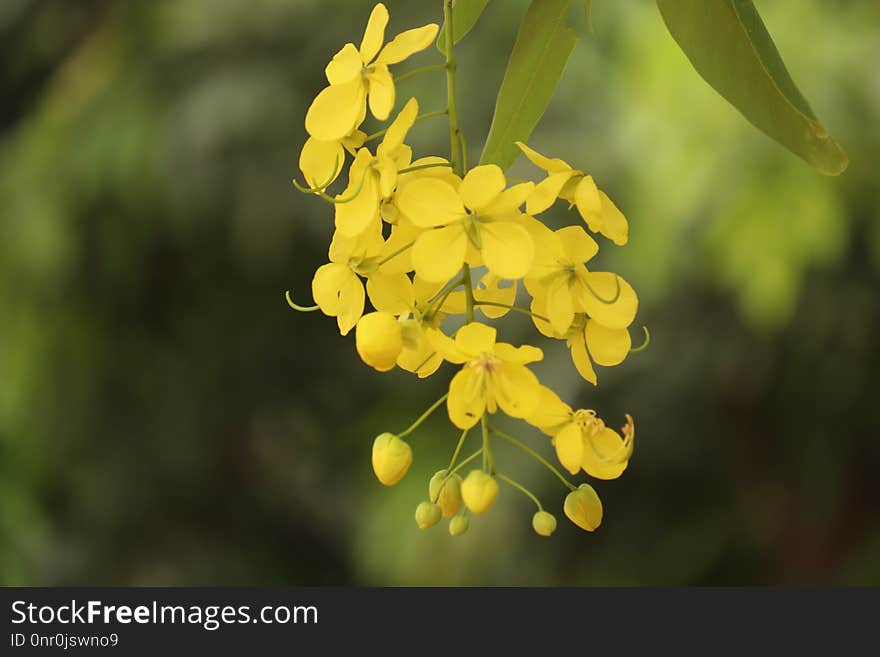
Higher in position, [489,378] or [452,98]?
[452,98]

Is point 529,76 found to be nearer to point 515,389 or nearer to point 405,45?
point 405,45

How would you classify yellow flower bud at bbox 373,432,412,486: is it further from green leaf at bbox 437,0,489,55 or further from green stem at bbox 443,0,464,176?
green leaf at bbox 437,0,489,55

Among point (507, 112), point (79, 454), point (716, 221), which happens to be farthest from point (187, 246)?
point (507, 112)

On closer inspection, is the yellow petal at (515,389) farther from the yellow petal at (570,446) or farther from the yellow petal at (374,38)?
the yellow petal at (374,38)

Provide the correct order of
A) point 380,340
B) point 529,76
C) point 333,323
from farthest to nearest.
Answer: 1. point 333,323
2. point 529,76
3. point 380,340

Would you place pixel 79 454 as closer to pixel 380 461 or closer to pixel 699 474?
pixel 699 474

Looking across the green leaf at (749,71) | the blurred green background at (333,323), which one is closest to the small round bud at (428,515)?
the green leaf at (749,71)

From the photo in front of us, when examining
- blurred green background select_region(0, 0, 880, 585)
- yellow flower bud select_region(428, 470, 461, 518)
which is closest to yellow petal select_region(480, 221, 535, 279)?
yellow flower bud select_region(428, 470, 461, 518)

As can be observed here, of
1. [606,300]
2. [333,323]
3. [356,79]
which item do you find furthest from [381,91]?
[333,323]
